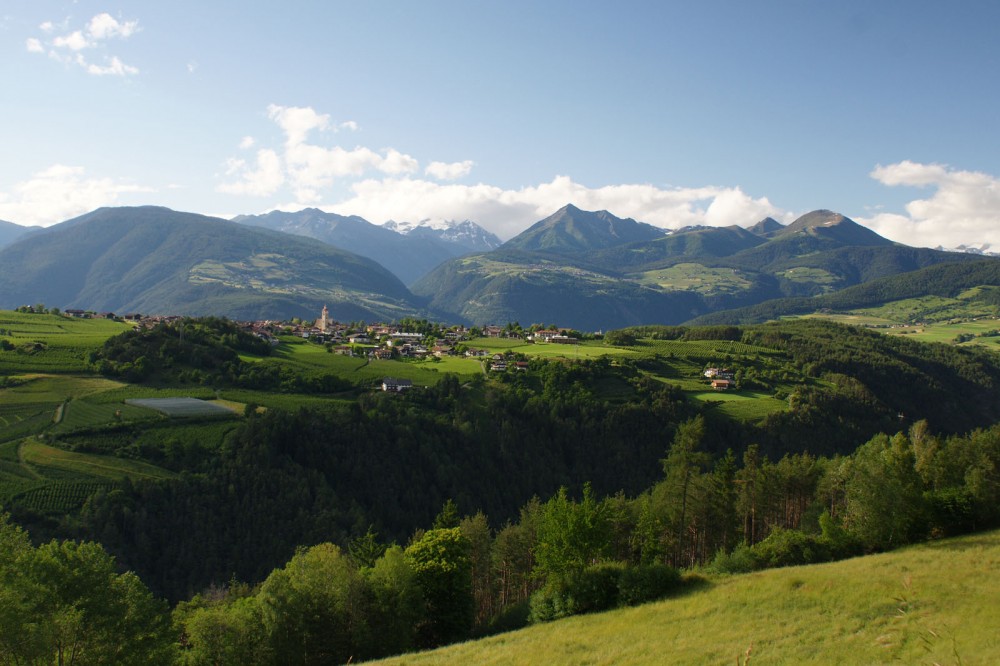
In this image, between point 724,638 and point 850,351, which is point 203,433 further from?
point 850,351

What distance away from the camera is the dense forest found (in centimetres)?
3312

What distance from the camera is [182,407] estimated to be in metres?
86.9

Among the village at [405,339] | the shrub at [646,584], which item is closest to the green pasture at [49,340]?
the village at [405,339]

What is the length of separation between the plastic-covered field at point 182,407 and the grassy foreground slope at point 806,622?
68706mm

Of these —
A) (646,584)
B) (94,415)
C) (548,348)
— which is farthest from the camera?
(548,348)

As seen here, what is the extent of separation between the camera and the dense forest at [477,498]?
33125 millimetres

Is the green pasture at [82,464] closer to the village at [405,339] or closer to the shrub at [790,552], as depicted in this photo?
the village at [405,339]

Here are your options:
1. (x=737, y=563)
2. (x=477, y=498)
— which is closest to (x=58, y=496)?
(x=477, y=498)

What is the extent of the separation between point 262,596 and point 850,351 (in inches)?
6899

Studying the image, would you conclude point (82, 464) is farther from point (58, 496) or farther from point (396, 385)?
point (396, 385)

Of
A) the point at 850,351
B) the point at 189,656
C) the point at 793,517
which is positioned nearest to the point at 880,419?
the point at 850,351

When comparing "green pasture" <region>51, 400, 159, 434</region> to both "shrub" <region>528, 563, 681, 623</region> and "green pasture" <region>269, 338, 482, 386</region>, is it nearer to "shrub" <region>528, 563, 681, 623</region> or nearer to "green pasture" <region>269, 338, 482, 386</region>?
"green pasture" <region>269, 338, 482, 386</region>

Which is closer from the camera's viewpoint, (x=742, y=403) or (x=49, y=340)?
(x=49, y=340)

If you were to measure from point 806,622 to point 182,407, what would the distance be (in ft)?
280
